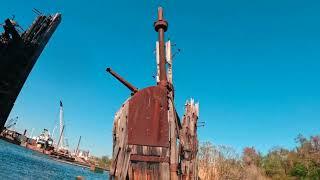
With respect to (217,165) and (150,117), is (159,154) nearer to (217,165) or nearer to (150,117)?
(150,117)

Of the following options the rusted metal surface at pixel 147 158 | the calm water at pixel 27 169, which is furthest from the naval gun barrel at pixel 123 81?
the calm water at pixel 27 169

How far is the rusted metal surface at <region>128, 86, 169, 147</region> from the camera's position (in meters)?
6.23

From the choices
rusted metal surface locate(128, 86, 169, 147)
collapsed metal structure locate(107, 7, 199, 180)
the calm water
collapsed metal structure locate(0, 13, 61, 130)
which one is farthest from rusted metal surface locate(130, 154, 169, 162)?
collapsed metal structure locate(0, 13, 61, 130)

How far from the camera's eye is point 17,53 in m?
25.4

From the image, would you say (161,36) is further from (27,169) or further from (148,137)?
(27,169)

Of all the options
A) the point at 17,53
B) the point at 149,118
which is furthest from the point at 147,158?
the point at 17,53

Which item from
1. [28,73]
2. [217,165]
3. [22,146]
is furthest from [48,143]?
[217,165]

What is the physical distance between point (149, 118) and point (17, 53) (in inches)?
861

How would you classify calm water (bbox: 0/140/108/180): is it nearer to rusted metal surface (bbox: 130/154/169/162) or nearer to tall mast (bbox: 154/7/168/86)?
tall mast (bbox: 154/7/168/86)

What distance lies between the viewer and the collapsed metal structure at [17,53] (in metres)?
24.3

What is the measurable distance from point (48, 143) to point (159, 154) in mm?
98374

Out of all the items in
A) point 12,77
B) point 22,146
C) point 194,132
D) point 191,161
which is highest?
point 22,146

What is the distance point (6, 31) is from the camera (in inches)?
930

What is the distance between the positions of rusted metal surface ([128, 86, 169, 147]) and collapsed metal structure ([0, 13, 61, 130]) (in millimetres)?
19600
